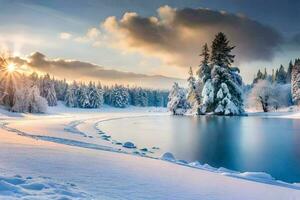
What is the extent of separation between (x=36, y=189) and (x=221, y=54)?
5696cm

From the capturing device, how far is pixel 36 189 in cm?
499

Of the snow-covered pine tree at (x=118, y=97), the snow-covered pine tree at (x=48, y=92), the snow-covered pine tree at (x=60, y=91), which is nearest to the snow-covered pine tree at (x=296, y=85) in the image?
the snow-covered pine tree at (x=118, y=97)

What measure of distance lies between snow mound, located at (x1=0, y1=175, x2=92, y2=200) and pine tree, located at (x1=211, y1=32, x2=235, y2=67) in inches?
2210

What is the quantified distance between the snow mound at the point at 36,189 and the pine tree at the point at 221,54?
184ft

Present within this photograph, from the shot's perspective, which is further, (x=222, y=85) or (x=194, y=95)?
(x=194, y=95)

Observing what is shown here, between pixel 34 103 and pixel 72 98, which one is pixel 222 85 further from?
pixel 72 98

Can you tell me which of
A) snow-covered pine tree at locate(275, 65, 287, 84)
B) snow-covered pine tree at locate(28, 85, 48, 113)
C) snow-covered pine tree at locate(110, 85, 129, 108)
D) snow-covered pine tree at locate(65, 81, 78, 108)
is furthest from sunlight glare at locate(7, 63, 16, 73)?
snow-covered pine tree at locate(275, 65, 287, 84)

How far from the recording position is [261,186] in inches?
305

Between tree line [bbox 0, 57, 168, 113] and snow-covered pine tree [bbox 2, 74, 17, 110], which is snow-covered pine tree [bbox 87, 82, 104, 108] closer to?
tree line [bbox 0, 57, 168, 113]

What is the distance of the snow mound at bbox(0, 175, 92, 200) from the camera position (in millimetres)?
4535

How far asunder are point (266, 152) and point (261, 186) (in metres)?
8.65

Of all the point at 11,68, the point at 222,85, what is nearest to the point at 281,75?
the point at 222,85

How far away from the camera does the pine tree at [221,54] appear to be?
→ 193 feet

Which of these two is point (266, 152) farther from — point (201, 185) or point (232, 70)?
point (232, 70)
